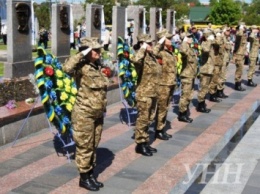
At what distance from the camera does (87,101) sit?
4738 mm

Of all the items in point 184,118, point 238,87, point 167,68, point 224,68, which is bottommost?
point 184,118

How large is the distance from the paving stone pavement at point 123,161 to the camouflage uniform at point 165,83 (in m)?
0.45

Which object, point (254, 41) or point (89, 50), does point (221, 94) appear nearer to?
point (254, 41)

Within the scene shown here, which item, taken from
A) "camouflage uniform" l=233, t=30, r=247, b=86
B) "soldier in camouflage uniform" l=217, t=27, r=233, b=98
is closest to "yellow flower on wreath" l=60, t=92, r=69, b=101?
"soldier in camouflage uniform" l=217, t=27, r=233, b=98

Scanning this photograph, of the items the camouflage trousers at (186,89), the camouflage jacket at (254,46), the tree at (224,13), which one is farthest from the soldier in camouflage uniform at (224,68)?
the tree at (224,13)

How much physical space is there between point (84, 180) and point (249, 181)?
2.01 m

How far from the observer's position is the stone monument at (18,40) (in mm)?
10000

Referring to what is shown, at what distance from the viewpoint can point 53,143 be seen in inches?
262

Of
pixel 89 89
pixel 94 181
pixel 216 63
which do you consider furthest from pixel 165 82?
pixel 216 63

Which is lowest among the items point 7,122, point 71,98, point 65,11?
point 7,122

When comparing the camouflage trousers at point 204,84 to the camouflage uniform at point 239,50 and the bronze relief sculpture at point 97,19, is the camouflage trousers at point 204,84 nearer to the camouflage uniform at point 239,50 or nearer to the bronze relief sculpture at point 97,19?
the camouflage uniform at point 239,50

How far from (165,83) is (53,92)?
1.92 metres

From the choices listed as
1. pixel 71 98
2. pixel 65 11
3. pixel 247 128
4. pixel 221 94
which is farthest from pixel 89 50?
pixel 65 11

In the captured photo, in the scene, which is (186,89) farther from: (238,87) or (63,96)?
(238,87)
